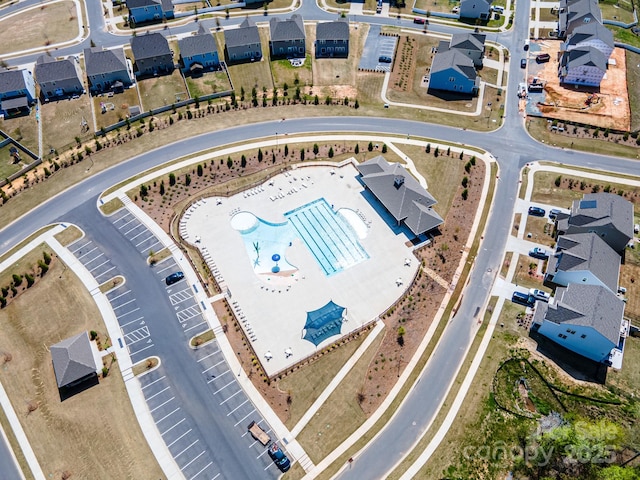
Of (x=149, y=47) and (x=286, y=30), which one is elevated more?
(x=286, y=30)

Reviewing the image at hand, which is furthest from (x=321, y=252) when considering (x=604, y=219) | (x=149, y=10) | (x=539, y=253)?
(x=149, y=10)

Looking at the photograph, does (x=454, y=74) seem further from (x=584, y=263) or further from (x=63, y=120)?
(x=63, y=120)

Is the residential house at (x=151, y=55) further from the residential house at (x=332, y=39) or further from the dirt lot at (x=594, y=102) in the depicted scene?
the dirt lot at (x=594, y=102)

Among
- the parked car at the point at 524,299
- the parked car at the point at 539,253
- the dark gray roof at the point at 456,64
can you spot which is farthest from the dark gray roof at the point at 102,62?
the parked car at the point at 524,299

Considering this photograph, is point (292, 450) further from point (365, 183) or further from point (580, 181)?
point (580, 181)

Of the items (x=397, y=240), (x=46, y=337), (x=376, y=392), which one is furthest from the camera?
(x=397, y=240)

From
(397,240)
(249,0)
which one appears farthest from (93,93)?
(397,240)
